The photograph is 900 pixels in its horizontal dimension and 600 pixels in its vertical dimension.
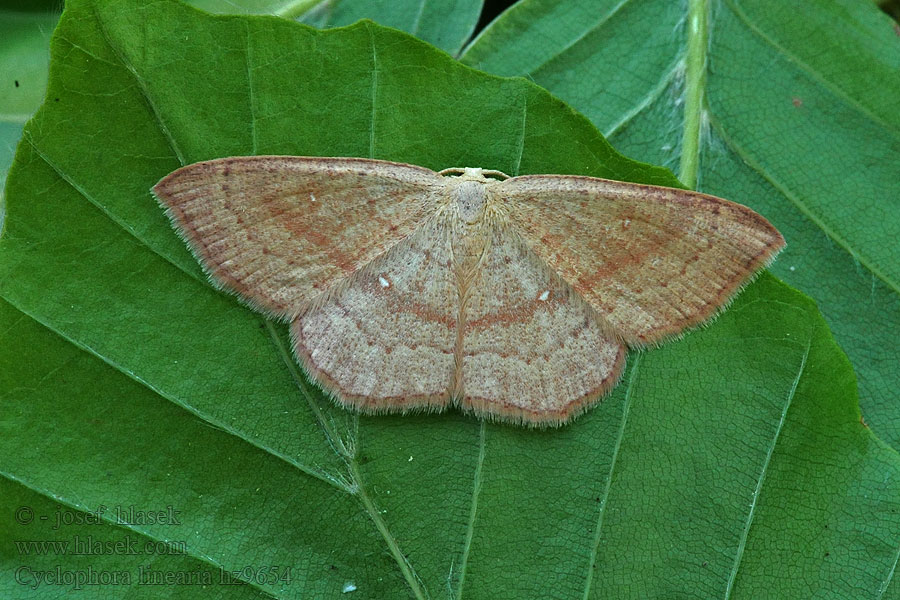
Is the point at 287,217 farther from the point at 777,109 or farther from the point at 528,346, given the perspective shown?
the point at 777,109

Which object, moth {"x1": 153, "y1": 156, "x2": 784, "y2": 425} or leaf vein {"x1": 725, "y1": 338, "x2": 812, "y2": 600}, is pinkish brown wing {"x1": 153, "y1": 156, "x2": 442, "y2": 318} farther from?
leaf vein {"x1": 725, "y1": 338, "x2": 812, "y2": 600}

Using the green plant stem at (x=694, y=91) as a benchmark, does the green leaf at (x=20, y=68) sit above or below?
below

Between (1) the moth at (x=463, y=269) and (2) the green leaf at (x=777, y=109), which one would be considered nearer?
(1) the moth at (x=463, y=269)

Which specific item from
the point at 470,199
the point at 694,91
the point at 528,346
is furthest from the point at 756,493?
the point at 694,91

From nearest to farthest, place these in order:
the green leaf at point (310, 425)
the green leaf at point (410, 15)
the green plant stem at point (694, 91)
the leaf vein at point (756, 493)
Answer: the green leaf at point (310, 425) → the leaf vein at point (756, 493) → the green plant stem at point (694, 91) → the green leaf at point (410, 15)

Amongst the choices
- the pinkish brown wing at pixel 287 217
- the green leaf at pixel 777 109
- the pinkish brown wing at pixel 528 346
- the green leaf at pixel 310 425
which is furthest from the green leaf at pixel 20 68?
the pinkish brown wing at pixel 528 346

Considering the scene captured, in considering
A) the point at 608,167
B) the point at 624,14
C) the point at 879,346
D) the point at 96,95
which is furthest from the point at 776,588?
the point at 96,95

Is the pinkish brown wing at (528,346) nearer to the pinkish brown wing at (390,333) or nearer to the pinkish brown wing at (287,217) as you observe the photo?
the pinkish brown wing at (390,333)
